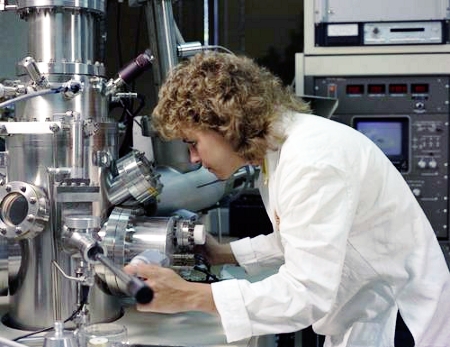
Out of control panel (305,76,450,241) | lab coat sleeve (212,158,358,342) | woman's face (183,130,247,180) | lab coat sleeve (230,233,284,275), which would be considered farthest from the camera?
control panel (305,76,450,241)

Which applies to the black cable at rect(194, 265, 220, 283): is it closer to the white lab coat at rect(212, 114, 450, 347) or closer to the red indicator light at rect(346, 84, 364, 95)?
the white lab coat at rect(212, 114, 450, 347)

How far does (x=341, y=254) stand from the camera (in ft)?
3.50

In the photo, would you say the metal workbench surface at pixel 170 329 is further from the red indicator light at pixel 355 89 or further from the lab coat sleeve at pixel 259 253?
the red indicator light at pixel 355 89

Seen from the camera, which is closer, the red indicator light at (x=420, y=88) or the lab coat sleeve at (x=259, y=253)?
the lab coat sleeve at (x=259, y=253)

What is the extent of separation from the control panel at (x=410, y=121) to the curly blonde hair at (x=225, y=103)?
0.79 metres

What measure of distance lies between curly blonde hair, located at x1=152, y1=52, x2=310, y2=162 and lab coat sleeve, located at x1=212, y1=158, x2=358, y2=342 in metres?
0.14

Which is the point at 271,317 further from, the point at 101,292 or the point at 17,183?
the point at 17,183

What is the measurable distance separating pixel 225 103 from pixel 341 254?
0.36 metres

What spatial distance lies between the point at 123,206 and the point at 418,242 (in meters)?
0.67

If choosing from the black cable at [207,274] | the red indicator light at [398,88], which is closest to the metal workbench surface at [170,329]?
the black cable at [207,274]

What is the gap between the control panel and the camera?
1925 mm

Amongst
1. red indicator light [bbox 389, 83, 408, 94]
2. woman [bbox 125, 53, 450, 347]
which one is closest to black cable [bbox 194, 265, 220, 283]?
woman [bbox 125, 53, 450, 347]

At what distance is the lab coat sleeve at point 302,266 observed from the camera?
1055 millimetres

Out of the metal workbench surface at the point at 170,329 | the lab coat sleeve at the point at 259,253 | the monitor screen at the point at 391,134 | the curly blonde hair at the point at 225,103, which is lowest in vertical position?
the metal workbench surface at the point at 170,329
